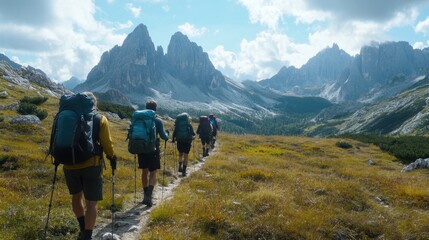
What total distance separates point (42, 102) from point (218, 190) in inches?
1937

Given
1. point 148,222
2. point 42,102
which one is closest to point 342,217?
point 148,222

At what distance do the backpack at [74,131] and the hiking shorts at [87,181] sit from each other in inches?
16.8

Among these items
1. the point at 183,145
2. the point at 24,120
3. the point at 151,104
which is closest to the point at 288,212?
the point at 151,104

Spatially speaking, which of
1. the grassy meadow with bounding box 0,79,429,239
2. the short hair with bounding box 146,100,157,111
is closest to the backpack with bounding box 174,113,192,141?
the grassy meadow with bounding box 0,79,429,239

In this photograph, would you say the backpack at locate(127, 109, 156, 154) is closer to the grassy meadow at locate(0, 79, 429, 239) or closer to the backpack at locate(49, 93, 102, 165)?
the grassy meadow at locate(0, 79, 429, 239)

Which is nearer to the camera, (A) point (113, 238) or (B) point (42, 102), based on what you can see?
(A) point (113, 238)

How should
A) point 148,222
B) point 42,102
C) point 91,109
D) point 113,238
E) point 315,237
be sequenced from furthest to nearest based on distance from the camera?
point 42,102 < point 148,222 < point 315,237 < point 113,238 < point 91,109

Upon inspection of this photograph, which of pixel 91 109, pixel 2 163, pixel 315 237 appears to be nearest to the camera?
pixel 91 109

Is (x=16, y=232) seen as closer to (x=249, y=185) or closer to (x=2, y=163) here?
(x=249, y=185)

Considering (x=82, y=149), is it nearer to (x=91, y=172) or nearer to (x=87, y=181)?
(x=91, y=172)

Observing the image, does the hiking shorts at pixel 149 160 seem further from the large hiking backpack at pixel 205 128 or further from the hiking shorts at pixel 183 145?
the large hiking backpack at pixel 205 128

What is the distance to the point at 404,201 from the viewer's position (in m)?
14.2

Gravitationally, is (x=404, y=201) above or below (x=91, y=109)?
below

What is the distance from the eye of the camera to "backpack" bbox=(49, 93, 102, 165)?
7340mm
